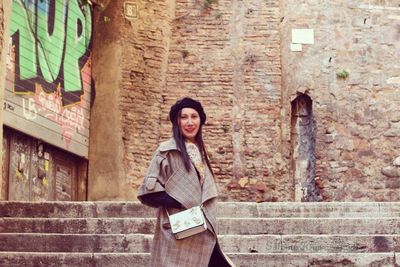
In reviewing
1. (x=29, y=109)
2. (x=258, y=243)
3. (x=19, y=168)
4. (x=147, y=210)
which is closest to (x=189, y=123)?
(x=258, y=243)

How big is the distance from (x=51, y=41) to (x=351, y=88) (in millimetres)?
5021

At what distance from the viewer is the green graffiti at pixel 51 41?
16562mm

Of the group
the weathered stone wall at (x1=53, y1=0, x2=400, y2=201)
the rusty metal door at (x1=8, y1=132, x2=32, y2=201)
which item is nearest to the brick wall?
the weathered stone wall at (x1=53, y1=0, x2=400, y2=201)

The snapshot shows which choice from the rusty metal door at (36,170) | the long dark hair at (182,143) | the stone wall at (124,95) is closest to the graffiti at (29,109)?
the rusty metal door at (36,170)

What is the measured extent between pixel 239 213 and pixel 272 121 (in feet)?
24.2

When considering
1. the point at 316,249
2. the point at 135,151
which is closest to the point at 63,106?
the point at 135,151

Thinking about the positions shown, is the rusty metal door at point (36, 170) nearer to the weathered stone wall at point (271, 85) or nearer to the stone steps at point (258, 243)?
the weathered stone wall at point (271, 85)

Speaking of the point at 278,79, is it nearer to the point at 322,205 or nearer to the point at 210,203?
the point at 322,205

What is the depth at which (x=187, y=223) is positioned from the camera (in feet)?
25.6

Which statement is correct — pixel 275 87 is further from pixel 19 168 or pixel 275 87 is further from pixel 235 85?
pixel 19 168

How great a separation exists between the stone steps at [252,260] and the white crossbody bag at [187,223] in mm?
2154

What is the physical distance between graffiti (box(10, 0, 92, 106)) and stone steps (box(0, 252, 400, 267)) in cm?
592

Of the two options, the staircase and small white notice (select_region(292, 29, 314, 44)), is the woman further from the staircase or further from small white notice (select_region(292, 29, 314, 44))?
small white notice (select_region(292, 29, 314, 44))

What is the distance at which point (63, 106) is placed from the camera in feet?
56.5
